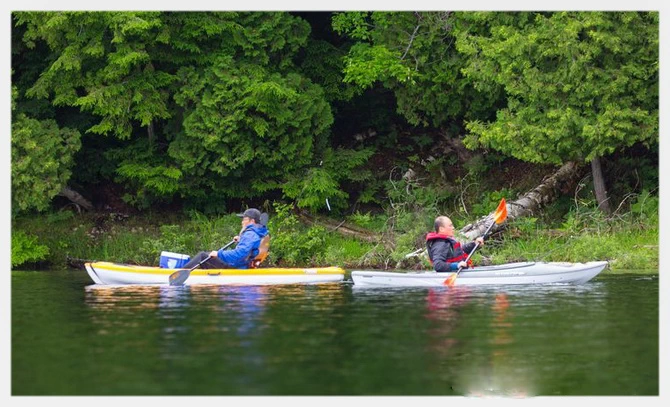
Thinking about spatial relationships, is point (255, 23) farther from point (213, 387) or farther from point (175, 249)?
point (213, 387)

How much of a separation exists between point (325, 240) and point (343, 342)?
11661mm

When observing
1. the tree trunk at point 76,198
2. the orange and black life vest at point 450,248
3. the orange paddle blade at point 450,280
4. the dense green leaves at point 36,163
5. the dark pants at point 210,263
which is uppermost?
the dense green leaves at point 36,163

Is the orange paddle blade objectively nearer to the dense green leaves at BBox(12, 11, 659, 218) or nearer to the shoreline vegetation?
the shoreline vegetation

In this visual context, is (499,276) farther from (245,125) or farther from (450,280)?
(245,125)

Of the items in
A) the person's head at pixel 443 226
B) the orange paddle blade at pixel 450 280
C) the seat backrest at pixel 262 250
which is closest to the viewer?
the orange paddle blade at pixel 450 280

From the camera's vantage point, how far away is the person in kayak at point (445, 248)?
58.6 ft

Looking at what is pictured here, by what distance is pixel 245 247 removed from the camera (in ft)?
62.4

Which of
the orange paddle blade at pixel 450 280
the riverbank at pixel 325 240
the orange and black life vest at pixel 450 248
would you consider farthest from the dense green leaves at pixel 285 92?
the orange paddle blade at pixel 450 280

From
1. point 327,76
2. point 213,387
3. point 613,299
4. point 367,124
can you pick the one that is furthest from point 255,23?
point 213,387

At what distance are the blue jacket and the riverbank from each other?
3.72m

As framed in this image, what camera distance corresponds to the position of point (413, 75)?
954 inches

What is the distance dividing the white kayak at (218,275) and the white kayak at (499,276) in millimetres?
1070

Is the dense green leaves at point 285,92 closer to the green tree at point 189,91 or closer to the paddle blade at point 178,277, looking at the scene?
the green tree at point 189,91

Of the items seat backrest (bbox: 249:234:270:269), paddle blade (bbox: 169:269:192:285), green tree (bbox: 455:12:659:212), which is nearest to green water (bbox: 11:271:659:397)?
paddle blade (bbox: 169:269:192:285)
